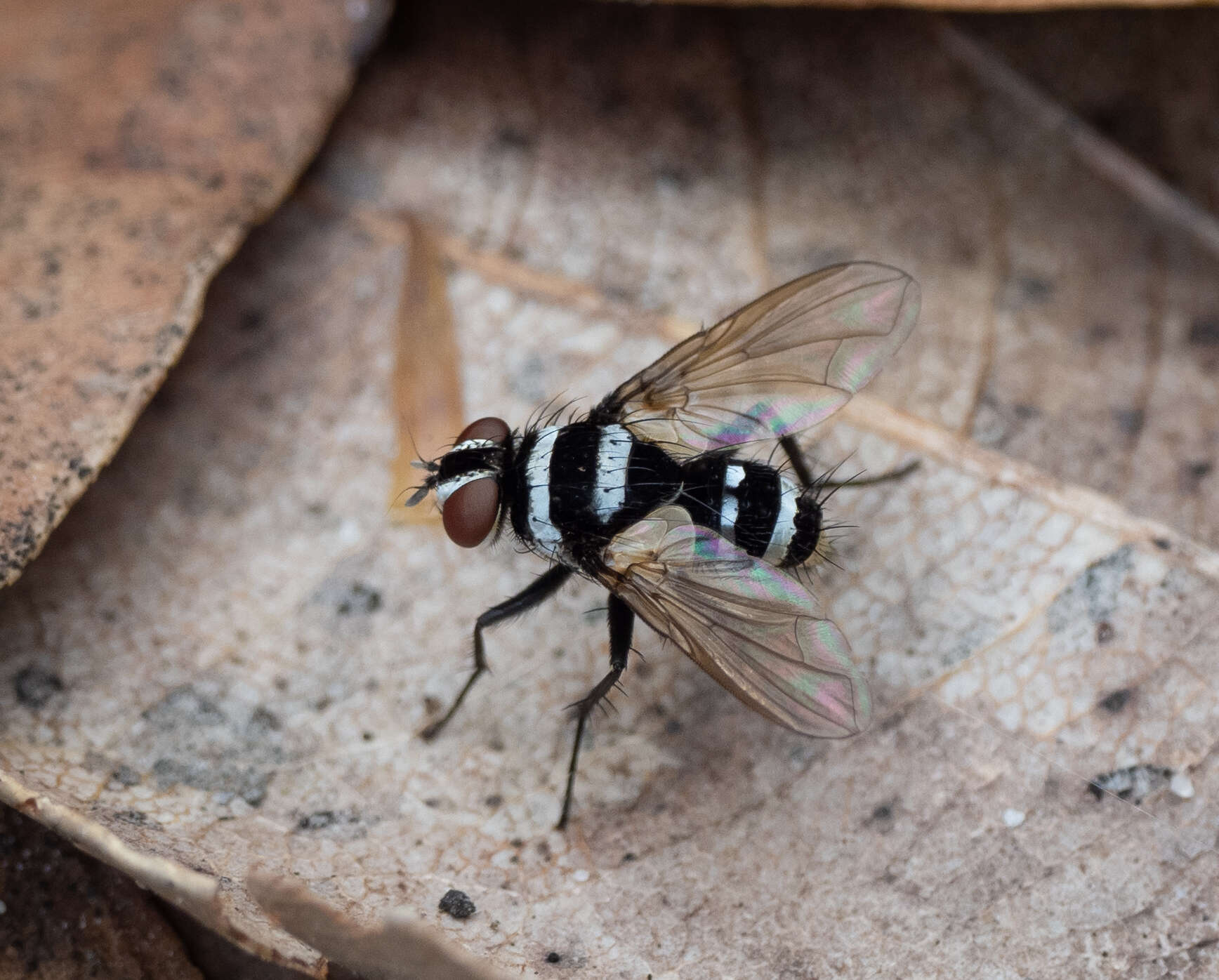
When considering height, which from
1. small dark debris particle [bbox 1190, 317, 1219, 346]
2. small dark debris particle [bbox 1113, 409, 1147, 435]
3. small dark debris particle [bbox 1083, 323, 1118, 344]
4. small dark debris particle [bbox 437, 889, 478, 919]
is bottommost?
A: small dark debris particle [bbox 437, 889, 478, 919]

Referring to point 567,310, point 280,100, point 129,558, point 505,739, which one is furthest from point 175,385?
point 505,739

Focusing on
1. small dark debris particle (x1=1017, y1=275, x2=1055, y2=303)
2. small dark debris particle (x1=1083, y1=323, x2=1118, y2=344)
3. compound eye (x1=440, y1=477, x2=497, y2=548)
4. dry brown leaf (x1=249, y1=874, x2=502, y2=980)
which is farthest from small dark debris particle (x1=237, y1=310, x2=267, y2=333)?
small dark debris particle (x1=1083, y1=323, x2=1118, y2=344)

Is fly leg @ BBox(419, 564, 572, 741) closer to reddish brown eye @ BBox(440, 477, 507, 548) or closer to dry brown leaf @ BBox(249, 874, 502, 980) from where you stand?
reddish brown eye @ BBox(440, 477, 507, 548)

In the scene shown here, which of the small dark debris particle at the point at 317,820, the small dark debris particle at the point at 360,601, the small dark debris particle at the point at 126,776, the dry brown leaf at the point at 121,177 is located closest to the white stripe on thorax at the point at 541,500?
the small dark debris particle at the point at 360,601

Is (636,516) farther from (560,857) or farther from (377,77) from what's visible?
(377,77)

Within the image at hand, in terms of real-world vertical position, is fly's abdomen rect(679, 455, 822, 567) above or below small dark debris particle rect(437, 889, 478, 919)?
above

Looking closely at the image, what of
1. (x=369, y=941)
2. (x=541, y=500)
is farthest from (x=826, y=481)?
(x=369, y=941)
